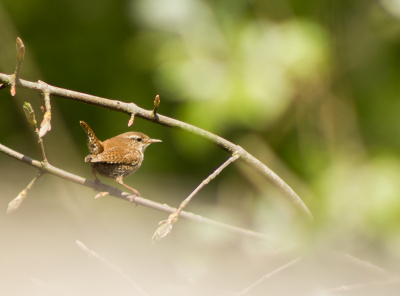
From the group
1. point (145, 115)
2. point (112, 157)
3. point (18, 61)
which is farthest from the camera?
point (112, 157)

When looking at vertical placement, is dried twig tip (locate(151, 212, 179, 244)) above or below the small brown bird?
below

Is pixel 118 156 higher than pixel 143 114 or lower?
higher

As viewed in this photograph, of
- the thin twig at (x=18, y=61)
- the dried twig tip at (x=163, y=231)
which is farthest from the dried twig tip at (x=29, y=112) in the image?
the dried twig tip at (x=163, y=231)

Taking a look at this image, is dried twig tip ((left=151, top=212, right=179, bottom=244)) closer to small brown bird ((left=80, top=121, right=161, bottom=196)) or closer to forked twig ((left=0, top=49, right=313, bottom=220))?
forked twig ((left=0, top=49, right=313, bottom=220))

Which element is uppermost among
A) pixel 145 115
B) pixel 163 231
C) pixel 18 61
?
pixel 145 115

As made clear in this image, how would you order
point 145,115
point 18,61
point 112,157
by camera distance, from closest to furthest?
point 18,61 → point 145,115 → point 112,157

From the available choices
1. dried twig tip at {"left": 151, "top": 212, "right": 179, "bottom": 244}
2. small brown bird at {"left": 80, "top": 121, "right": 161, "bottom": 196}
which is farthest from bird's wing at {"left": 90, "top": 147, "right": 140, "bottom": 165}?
dried twig tip at {"left": 151, "top": 212, "right": 179, "bottom": 244}

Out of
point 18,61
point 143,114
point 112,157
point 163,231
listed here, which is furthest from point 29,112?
point 112,157

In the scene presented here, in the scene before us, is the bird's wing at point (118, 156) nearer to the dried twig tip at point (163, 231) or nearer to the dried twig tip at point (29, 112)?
the dried twig tip at point (29, 112)

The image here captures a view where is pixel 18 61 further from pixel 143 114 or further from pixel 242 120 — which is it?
pixel 242 120
